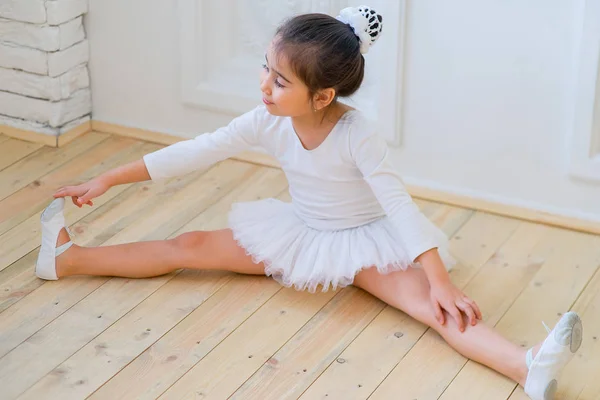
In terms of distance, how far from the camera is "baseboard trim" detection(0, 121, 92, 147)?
7.96ft

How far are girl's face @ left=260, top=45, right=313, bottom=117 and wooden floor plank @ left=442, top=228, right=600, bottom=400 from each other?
20.0 inches

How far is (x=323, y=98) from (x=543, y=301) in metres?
0.55

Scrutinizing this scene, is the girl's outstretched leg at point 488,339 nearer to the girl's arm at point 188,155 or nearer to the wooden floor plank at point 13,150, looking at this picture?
the girl's arm at point 188,155

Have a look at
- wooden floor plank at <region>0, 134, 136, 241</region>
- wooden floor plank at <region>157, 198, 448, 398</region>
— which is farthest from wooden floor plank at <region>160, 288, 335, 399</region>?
wooden floor plank at <region>0, 134, 136, 241</region>

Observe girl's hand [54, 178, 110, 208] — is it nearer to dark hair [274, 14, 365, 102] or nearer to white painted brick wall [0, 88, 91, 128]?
dark hair [274, 14, 365, 102]

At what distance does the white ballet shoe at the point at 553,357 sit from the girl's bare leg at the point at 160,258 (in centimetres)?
56

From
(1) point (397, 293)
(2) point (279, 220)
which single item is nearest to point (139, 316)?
(2) point (279, 220)

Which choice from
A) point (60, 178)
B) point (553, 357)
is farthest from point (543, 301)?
point (60, 178)

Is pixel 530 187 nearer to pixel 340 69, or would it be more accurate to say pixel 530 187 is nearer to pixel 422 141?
pixel 422 141

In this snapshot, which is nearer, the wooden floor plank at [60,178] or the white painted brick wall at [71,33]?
the wooden floor plank at [60,178]

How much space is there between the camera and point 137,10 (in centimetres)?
235

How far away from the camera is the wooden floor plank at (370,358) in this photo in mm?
1532

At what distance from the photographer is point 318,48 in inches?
61.6

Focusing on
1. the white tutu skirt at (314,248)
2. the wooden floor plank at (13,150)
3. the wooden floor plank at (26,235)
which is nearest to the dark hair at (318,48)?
the white tutu skirt at (314,248)
